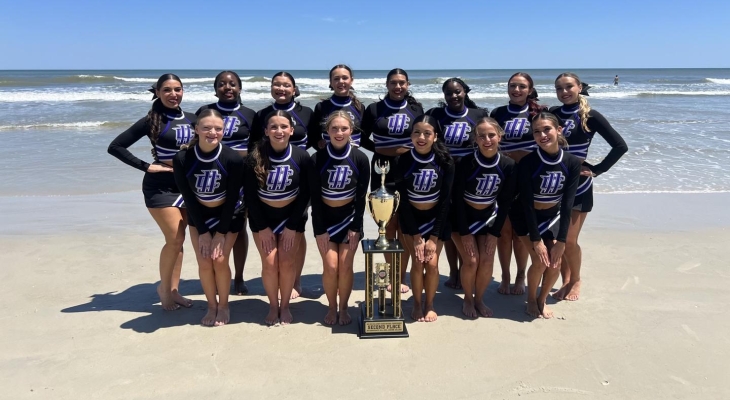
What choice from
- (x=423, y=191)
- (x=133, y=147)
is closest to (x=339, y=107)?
(x=423, y=191)

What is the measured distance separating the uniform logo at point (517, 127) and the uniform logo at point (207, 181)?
8.60 feet

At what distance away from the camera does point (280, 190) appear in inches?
152

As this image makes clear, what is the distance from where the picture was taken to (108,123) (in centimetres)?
1556

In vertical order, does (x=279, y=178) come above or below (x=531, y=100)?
below

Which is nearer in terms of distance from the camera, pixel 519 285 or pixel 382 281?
pixel 382 281

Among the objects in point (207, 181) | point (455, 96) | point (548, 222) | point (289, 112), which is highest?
point (455, 96)

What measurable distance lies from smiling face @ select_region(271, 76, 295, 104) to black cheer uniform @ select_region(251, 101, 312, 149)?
0.27 ft

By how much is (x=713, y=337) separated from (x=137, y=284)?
202 inches

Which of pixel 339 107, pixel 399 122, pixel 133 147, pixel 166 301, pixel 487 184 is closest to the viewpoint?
pixel 487 184

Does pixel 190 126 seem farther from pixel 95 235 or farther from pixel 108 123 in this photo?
pixel 108 123

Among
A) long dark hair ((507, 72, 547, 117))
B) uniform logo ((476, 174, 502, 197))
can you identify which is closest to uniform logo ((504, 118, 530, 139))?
long dark hair ((507, 72, 547, 117))

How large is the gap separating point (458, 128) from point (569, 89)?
3.39 feet

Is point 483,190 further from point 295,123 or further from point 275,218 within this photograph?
point 295,123

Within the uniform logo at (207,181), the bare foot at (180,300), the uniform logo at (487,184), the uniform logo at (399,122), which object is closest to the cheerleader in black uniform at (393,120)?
the uniform logo at (399,122)
